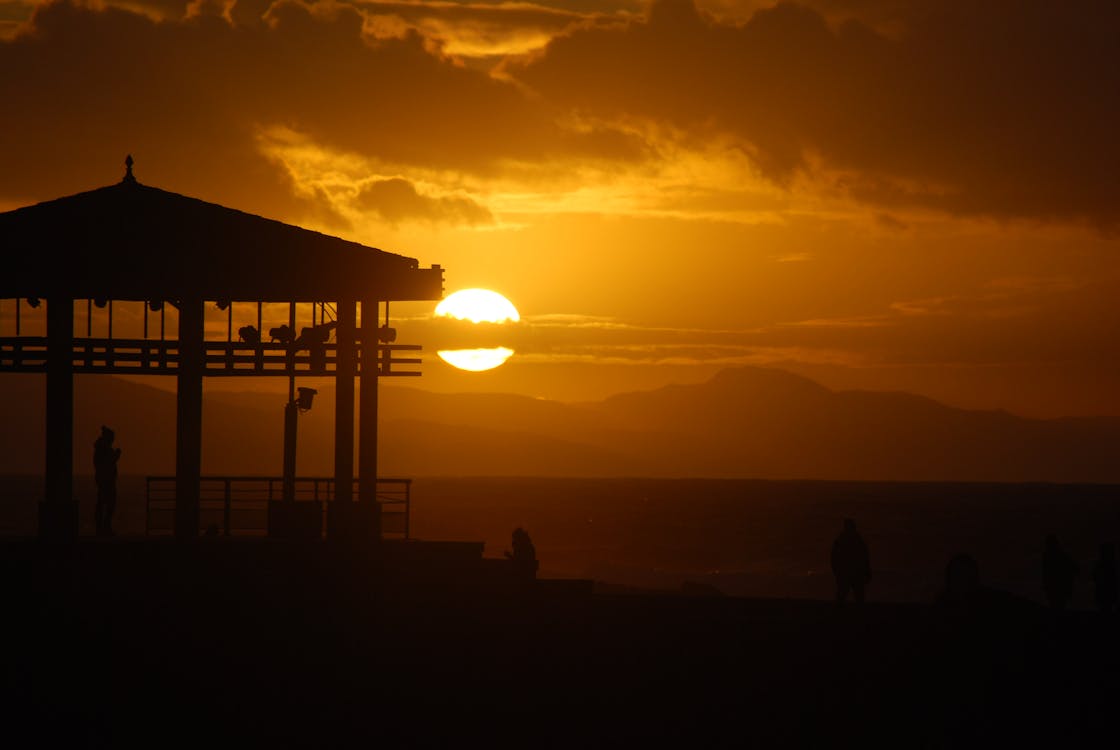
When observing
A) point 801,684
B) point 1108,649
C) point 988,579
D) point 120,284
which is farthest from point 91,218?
point 988,579

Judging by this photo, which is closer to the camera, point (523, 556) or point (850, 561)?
point (850, 561)

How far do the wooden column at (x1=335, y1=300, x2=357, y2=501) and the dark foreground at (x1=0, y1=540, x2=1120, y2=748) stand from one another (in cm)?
157

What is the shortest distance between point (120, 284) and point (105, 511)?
564 cm

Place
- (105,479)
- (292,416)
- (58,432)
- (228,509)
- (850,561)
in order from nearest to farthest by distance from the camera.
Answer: (58,432)
(850,561)
(105,479)
(228,509)
(292,416)

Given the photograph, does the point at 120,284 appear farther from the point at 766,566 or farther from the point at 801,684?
the point at 766,566

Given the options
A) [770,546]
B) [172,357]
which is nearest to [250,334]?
[172,357]

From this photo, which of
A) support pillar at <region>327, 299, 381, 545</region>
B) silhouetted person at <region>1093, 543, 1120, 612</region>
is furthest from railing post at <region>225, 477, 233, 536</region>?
silhouetted person at <region>1093, 543, 1120, 612</region>

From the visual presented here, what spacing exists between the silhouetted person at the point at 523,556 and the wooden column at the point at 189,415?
529 cm

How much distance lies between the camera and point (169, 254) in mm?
25594

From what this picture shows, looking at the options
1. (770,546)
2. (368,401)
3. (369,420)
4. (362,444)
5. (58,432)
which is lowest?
(770,546)

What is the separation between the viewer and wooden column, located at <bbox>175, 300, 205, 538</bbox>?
1026 inches

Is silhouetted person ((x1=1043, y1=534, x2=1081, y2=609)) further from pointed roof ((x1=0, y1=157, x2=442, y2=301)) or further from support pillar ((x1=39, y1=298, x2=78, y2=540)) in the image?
support pillar ((x1=39, y1=298, x2=78, y2=540))

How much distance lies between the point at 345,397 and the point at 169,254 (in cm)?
365

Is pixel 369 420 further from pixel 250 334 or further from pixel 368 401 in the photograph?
pixel 250 334
